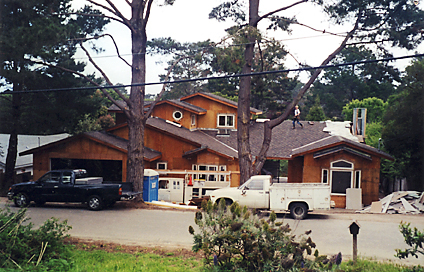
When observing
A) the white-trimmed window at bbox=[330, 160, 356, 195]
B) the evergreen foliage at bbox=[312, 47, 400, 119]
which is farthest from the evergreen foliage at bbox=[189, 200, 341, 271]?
the evergreen foliage at bbox=[312, 47, 400, 119]

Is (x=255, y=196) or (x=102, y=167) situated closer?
(x=255, y=196)

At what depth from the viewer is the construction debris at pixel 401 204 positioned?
59.2ft

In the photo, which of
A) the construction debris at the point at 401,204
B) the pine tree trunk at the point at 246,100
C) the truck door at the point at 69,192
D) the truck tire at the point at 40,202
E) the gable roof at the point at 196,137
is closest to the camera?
the truck door at the point at 69,192

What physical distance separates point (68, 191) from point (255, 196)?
8.27m

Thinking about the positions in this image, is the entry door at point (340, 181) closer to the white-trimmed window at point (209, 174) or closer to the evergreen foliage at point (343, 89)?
the white-trimmed window at point (209, 174)

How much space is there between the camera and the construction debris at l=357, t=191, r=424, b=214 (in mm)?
18031

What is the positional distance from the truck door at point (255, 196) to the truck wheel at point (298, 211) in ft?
3.56

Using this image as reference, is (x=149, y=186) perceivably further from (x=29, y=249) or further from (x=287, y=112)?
(x=29, y=249)

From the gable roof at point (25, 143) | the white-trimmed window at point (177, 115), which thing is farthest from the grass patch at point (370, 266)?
the gable roof at point (25, 143)

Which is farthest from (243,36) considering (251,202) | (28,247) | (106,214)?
(28,247)

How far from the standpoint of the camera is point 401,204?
19.2 m

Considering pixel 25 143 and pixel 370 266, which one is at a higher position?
pixel 25 143

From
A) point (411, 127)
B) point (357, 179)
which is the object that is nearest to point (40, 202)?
point (357, 179)

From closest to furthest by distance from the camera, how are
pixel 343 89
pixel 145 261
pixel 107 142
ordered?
pixel 145 261, pixel 107 142, pixel 343 89
